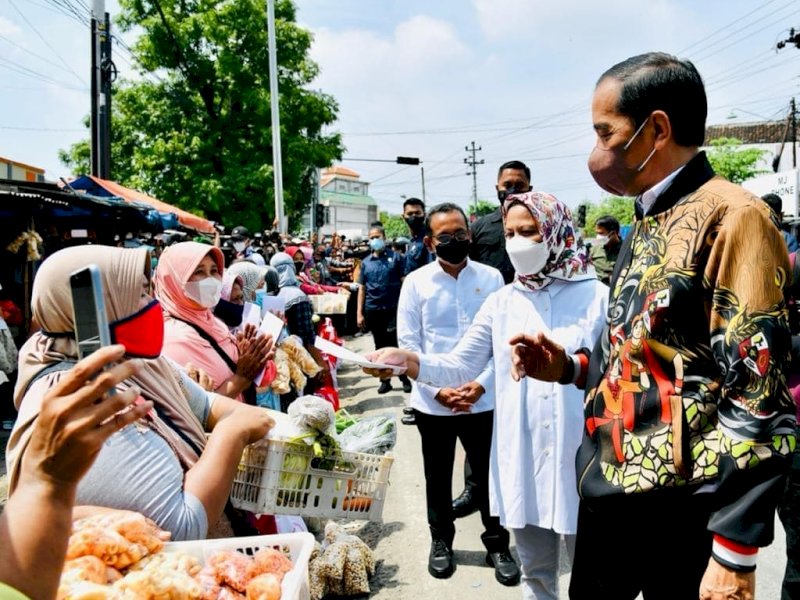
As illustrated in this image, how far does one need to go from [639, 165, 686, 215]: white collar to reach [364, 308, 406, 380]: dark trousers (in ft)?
21.4

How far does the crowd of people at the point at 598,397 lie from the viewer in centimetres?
132

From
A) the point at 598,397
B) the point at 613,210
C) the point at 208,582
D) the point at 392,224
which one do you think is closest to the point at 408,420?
the point at 598,397

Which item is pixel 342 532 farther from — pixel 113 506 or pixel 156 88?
pixel 156 88

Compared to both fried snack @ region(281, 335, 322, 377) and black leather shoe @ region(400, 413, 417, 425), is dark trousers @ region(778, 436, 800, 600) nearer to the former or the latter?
fried snack @ region(281, 335, 322, 377)

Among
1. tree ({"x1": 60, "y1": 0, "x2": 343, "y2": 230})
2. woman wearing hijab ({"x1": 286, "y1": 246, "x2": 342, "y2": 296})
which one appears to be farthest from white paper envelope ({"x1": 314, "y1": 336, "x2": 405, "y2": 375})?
tree ({"x1": 60, "y1": 0, "x2": 343, "y2": 230})

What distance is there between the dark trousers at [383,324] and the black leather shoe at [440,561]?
4630 mm

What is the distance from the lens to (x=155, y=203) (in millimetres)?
13492

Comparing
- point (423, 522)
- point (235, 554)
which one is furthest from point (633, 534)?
point (423, 522)

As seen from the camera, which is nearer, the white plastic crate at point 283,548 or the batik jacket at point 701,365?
the batik jacket at point 701,365

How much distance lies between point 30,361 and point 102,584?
0.74 m

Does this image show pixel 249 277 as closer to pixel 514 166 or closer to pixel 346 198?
pixel 514 166

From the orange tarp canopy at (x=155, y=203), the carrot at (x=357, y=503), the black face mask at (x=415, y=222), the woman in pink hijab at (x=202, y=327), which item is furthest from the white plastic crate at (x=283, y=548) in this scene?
the orange tarp canopy at (x=155, y=203)

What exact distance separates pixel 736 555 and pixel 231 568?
4.18ft

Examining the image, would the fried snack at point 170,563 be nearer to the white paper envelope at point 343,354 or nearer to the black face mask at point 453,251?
the white paper envelope at point 343,354
